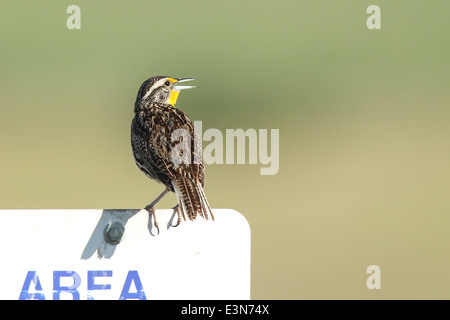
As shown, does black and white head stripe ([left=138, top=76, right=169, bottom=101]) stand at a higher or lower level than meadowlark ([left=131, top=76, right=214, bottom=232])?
higher

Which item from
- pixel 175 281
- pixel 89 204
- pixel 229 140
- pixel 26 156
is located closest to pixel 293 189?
pixel 229 140

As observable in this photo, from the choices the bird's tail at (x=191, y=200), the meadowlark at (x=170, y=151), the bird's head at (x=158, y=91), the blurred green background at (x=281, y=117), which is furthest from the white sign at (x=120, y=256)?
the blurred green background at (x=281, y=117)

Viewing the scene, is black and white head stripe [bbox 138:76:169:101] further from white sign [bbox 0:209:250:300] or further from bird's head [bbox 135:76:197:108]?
white sign [bbox 0:209:250:300]

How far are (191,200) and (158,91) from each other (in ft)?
4.72

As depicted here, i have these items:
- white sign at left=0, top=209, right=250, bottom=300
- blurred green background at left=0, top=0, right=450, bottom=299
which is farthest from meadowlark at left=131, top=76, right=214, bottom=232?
blurred green background at left=0, top=0, right=450, bottom=299

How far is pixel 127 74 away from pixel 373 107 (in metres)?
2.97

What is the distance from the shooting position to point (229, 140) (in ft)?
29.8

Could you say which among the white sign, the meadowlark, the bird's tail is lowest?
the white sign

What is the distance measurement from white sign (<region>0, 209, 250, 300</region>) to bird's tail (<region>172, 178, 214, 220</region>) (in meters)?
0.09

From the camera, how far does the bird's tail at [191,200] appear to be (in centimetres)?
346

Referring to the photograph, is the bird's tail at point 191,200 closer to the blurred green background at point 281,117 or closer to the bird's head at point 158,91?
the bird's head at point 158,91

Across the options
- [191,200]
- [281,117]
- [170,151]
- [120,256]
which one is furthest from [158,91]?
[281,117]

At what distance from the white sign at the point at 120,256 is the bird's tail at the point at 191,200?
0.30ft

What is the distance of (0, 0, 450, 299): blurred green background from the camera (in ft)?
25.7
